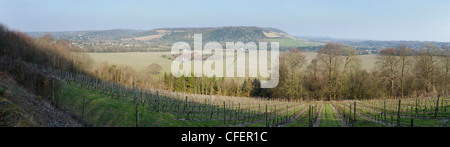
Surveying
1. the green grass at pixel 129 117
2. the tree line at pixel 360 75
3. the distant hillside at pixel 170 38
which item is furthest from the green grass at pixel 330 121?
the distant hillside at pixel 170 38

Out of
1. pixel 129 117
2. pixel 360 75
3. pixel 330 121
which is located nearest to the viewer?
pixel 129 117

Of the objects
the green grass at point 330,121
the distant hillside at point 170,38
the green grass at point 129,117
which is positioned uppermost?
the distant hillside at point 170,38

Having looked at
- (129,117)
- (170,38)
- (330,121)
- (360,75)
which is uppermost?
(170,38)

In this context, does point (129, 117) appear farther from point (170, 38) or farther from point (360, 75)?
point (170, 38)

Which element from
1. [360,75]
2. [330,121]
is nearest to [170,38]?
[360,75]

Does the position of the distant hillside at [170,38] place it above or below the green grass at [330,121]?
above

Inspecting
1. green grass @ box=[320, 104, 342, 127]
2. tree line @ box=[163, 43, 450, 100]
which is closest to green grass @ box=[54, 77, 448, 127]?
green grass @ box=[320, 104, 342, 127]

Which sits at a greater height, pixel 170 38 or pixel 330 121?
pixel 170 38

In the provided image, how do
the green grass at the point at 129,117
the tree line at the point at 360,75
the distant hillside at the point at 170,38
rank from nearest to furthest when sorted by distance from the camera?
the green grass at the point at 129,117 < the tree line at the point at 360,75 < the distant hillside at the point at 170,38

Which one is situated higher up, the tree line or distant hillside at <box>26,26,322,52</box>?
distant hillside at <box>26,26,322,52</box>

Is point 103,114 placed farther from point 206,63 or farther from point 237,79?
point 206,63

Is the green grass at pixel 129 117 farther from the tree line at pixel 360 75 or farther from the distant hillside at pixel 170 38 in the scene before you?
the distant hillside at pixel 170 38

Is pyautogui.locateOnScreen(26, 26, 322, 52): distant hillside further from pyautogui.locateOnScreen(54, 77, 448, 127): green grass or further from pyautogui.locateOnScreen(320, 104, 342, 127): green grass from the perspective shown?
pyautogui.locateOnScreen(54, 77, 448, 127): green grass

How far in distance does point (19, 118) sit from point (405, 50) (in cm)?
3806
